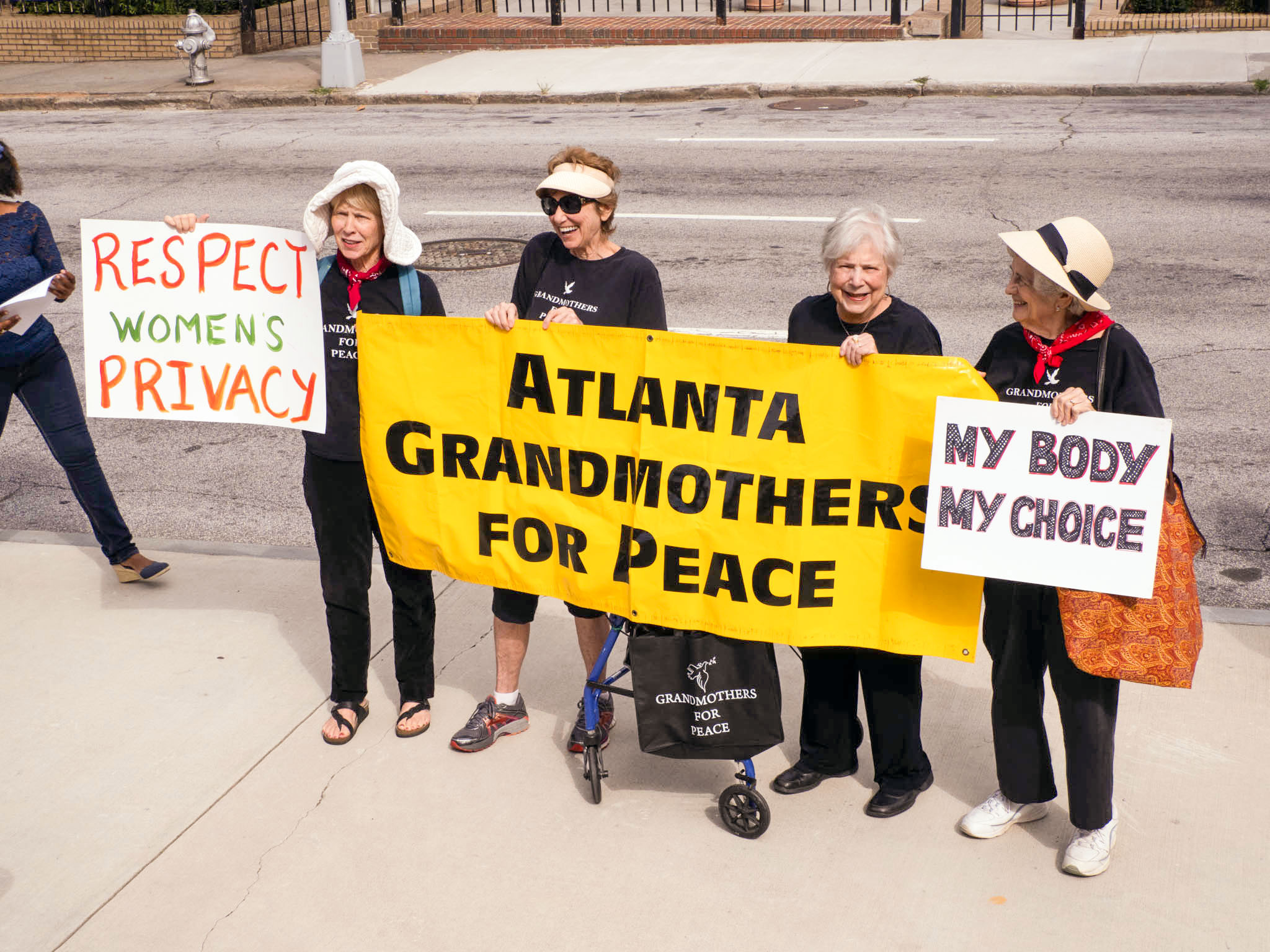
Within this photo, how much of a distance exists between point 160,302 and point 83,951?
7.81 feet

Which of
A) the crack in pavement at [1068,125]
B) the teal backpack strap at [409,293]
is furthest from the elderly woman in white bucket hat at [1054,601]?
the crack in pavement at [1068,125]

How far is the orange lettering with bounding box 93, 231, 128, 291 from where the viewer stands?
16.3ft

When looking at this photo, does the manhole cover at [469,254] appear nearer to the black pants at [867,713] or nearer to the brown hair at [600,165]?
the brown hair at [600,165]

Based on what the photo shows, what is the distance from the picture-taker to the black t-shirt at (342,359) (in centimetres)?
453

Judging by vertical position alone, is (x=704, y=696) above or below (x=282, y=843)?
above

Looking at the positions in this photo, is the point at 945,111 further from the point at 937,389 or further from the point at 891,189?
the point at 937,389

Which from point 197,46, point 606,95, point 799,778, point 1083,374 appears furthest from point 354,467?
point 197,46

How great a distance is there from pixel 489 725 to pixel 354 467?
102 centimetres

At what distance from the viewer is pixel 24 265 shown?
5.28m

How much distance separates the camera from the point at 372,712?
4.89m

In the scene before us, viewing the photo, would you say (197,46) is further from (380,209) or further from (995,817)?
(995,817)

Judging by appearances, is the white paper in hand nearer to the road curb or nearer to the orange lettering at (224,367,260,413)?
the orange lettering at (224,367,260,413)

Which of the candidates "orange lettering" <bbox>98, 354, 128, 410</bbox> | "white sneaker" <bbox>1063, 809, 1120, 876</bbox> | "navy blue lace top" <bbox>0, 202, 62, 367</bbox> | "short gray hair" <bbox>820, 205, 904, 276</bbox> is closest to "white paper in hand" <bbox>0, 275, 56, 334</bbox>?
"navy blue lace top" <bbox>0, 202, 62, 367</bbox>

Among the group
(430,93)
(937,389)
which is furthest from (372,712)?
(430,93)
